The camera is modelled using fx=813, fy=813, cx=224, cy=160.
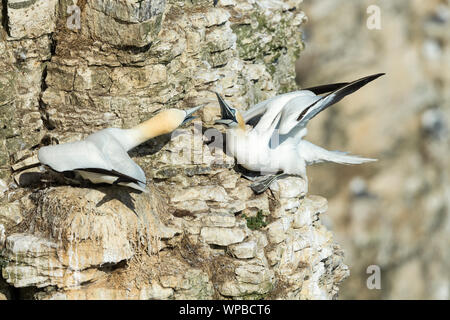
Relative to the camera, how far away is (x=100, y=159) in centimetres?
823

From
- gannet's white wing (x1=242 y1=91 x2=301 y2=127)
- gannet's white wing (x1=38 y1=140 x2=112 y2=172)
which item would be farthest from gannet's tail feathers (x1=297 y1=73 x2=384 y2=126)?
gannet's white wing (x1=38 y1=140 x2=112 y2=172)

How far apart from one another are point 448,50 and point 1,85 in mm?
11667

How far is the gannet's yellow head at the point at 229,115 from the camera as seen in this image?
31.0ft

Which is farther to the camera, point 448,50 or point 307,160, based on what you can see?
point 448,50

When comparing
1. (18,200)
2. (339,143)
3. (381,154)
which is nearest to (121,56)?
(18,200)

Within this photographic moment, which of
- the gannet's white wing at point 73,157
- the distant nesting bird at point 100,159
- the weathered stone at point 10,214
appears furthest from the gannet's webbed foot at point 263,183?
the weathered stone at point 10,214

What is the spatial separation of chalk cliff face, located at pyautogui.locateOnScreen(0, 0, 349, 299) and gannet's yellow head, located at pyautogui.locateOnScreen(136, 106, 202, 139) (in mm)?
347

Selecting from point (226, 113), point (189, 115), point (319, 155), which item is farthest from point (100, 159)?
point (319, 155)

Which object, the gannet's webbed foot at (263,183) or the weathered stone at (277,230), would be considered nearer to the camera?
the weathered stone at (277,230)

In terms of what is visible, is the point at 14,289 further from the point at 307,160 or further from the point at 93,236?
the point at 307,160

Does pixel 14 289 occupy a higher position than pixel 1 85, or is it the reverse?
pixel 1 85

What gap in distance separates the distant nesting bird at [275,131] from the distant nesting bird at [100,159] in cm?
145

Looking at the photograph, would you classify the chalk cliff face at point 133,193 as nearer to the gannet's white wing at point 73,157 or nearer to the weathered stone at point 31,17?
the weathered stone at point 31,17

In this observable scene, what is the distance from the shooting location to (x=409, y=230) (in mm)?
17750
